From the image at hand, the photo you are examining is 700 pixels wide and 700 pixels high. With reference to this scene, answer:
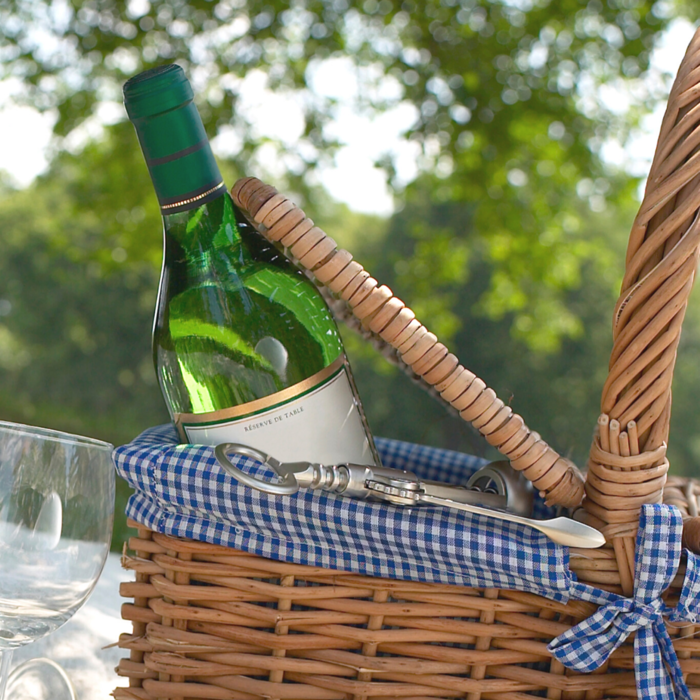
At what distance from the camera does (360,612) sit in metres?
0.47

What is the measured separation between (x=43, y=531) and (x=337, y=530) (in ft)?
0.57

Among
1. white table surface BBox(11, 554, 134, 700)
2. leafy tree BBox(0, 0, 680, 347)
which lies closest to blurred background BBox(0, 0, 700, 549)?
leafy tree BBox(0, 0, 680, 347)

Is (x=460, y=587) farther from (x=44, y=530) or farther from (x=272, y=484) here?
(x=44, y=530)

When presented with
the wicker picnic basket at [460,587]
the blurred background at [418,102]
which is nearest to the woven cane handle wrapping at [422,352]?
the wicker picnic basket at [460,587]

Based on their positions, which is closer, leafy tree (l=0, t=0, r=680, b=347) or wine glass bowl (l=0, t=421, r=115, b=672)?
wine glass bowl (l=0, t=421, r=115, b=672)

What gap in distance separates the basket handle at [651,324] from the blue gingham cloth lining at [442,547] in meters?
0.02

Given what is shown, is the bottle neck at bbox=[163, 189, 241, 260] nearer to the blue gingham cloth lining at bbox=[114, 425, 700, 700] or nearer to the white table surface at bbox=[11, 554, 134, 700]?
the blue gingham cloth lining at bbox=[114, 425, 700, 700]

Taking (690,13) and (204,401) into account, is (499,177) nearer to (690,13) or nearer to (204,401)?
(690,13)

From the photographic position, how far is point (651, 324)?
435 millimetres

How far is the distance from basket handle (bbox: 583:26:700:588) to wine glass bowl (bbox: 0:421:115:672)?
32 cm

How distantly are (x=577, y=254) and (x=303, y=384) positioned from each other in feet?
10.3

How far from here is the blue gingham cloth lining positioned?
0.43 meters

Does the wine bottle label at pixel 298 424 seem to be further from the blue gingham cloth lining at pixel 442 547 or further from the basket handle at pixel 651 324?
the basket handle at pixel 651 324

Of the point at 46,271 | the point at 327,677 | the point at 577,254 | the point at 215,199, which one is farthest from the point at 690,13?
the point at 46,271
